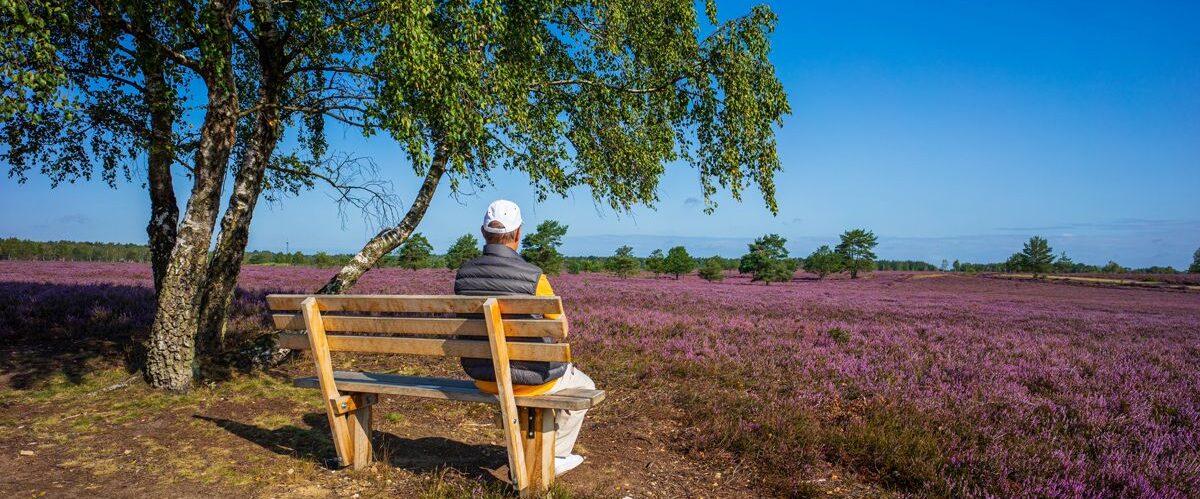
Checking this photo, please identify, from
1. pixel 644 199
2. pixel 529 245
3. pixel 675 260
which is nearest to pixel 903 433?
pixel 644 199

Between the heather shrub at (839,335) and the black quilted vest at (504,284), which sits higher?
the black quilted vest at (504,284)

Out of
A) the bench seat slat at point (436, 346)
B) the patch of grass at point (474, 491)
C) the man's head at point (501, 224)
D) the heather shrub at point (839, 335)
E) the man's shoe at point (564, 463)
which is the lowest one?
the patch of grass at point (474, 491)

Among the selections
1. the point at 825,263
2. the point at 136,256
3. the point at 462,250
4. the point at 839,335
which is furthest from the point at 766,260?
the point at 136,256

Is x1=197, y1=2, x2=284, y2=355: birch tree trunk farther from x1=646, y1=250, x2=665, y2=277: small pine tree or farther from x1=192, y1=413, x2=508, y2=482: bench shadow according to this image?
x1=646, y1=250, x2=665, y2=277: small pine tree

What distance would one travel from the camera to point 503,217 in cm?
380

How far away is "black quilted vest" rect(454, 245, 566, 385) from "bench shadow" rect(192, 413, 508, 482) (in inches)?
37.8

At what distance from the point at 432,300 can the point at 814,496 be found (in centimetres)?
313

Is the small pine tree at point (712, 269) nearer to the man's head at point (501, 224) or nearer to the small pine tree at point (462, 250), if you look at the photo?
the small pine tree at point (462, 250)

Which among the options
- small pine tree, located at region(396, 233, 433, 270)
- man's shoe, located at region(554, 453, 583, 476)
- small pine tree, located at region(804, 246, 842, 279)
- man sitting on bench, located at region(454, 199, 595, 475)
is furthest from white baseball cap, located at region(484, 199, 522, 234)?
small pine tree, located at region(804, 246, 842, 279)

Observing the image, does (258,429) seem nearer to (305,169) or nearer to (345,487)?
(345,487)

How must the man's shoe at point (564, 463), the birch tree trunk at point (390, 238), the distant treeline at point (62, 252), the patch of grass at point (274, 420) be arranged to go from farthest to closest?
the distant treeline at point (62, 252)
the birch tree trunk at point (390, 238)
the patch of grass at point (274, 420)
the man's shoe at point (564, 463)

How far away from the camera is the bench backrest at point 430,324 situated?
337cm

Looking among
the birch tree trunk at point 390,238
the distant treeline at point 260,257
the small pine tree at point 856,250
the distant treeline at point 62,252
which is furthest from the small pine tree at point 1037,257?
the distant treeline at point 62,252

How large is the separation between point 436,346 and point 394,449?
179 cm
